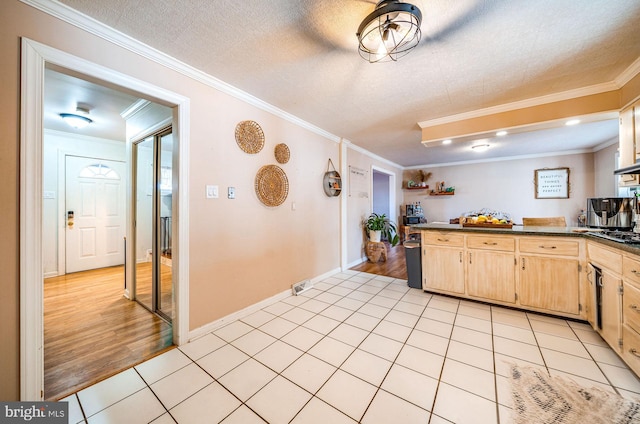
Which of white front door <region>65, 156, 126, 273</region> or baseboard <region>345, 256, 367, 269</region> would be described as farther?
baseboard <region>345, 256, 367, 269</region>

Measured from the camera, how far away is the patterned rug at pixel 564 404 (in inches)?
48.6

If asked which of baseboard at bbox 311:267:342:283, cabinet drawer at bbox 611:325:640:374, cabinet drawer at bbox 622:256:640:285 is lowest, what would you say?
baseboard at bbox 311:267:342:283

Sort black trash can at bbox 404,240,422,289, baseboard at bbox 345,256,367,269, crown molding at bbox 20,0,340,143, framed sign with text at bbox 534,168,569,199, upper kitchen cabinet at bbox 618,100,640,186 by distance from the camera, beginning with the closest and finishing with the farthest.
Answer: crown molding at bbox 20,0,340,143 → upper kitchen cabinet at bbox 618,100,640,186 → black trash can at bbox 404,240,422,289 → baseboard at bbox 345,256,367,269 → framed sign with text at bbox 534,168,569,199

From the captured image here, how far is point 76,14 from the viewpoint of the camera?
4.72 feet

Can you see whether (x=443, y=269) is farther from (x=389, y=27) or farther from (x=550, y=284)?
(x=389, y=27)

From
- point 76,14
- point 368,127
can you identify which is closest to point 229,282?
point 76,14

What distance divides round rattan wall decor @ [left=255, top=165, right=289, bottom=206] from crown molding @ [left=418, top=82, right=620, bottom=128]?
86.3 inches

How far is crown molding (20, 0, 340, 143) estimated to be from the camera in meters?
1.38

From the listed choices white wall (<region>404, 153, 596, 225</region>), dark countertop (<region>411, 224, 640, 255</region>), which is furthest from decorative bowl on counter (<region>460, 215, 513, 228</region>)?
white wall (<region>404, 153, 596, 225</region>)

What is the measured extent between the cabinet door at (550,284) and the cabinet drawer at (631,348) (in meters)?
0.72

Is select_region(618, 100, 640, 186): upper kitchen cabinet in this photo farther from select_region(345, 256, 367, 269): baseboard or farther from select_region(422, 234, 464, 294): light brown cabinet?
select_region(345, 256, 367, 269): baseboard

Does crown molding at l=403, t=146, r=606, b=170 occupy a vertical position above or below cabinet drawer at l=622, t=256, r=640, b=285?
above

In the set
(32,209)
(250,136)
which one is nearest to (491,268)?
(250,136)

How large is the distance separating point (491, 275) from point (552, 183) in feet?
14.8
